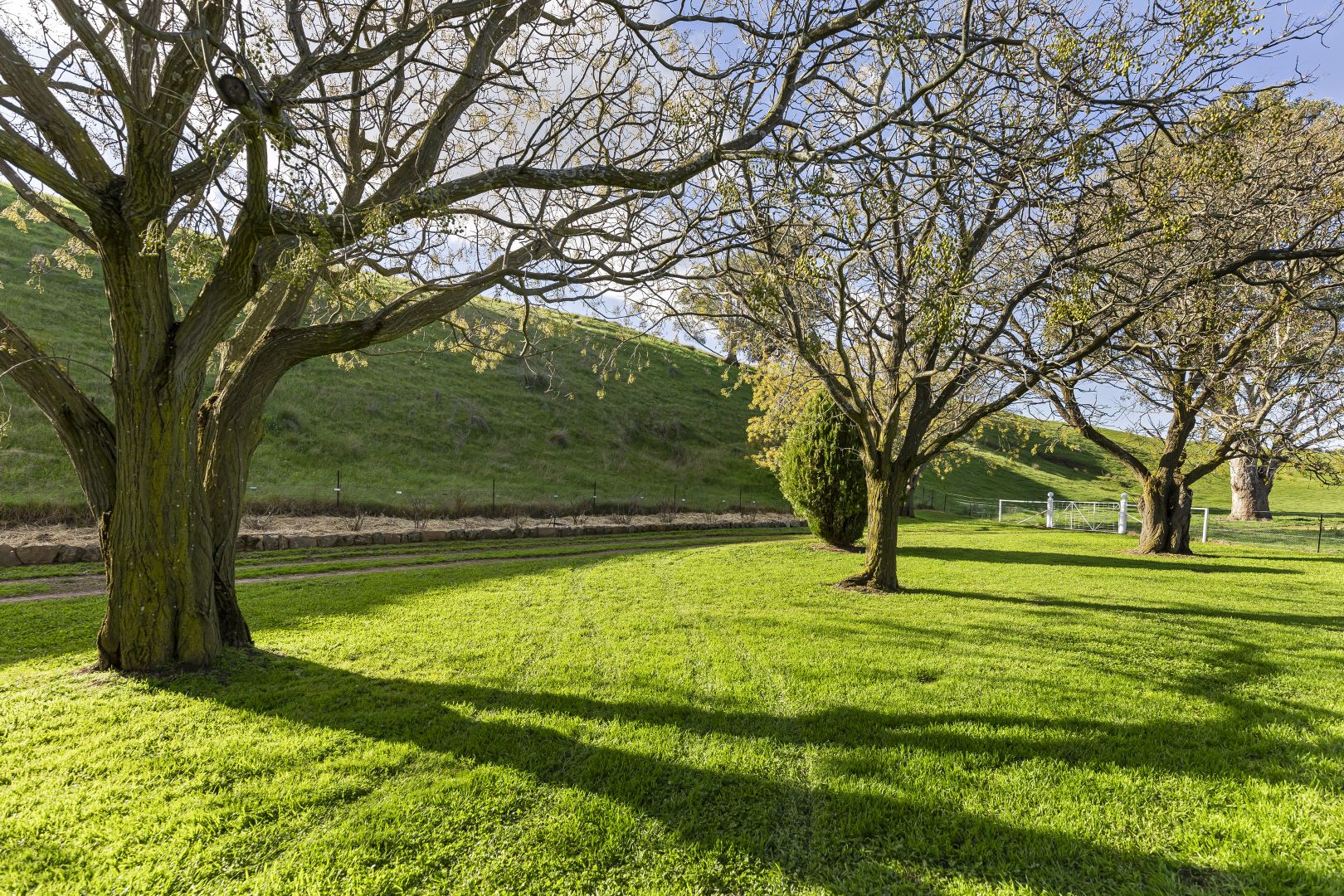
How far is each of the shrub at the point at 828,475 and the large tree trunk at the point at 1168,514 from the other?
7.97 m

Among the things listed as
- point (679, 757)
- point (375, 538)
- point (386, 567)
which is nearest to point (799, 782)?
point (679, 757)

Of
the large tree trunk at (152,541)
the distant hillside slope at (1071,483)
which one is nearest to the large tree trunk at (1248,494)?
the distant hillside slope at (1071,483)

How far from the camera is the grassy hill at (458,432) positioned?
1894cm

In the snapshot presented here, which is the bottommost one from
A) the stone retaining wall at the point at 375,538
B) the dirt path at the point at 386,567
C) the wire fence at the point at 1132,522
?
the dirt path at the point at 386,567

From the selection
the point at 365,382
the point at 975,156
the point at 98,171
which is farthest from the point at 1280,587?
the point at 365,382

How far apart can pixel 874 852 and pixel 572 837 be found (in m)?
1.64

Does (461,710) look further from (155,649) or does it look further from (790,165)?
(790,165)

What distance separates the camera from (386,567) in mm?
12203

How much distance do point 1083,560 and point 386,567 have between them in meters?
16.3

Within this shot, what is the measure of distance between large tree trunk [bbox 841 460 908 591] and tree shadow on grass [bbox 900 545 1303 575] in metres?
4.97

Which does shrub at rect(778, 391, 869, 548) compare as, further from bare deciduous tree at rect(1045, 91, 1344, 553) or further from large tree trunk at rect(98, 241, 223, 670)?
large tree trunk at rect(98, 241, 223, 670)

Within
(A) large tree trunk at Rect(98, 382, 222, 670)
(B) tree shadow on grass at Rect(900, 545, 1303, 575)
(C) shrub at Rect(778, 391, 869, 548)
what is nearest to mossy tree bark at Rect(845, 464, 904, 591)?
(C) shrub at Rect(778, 391, 869, 548)

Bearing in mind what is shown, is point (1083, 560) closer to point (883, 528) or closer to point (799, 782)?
point (883, 528)

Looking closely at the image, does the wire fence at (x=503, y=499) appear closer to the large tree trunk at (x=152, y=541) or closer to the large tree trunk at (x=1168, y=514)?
the large tree trunk at (x=152, y=541)
